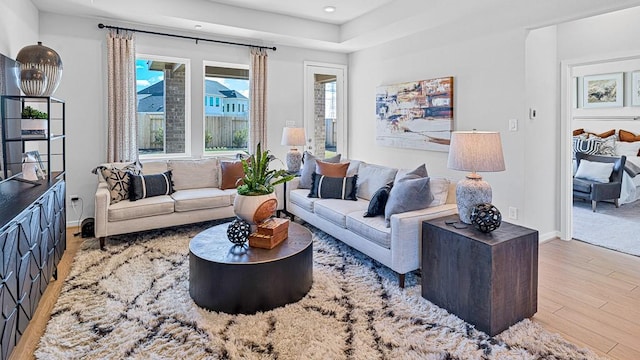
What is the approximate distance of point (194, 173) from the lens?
4750 mm

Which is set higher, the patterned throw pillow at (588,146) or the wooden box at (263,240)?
the patterned throw pillow at (588,146)

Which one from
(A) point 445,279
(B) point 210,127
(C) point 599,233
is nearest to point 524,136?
(C) point 599,233

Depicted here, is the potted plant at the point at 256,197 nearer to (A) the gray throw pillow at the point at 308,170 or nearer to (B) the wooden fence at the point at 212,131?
(A) the gray throw pillow at the point at 308,170

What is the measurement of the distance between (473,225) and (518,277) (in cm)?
41

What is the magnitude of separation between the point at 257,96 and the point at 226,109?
20.8 inches

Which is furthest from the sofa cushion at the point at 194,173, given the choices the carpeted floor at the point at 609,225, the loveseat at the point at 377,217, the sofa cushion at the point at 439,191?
the carpeted floor at the point at 609,225

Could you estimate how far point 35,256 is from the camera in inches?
92.9

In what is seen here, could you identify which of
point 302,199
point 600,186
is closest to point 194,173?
point 302,199

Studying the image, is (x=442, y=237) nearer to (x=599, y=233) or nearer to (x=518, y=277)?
(x=518, y=277)

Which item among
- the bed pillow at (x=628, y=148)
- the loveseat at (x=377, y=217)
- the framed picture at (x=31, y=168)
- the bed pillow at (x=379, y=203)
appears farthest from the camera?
the bed pillow at (x=628, y=148)

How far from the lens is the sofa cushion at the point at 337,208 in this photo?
3.57m

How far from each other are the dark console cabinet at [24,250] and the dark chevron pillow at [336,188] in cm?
244

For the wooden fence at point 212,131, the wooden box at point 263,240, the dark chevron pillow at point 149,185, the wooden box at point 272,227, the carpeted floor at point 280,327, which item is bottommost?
the carpeted floor at point 280,327

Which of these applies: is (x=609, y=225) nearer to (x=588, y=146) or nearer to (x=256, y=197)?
(x=588, y=146)
